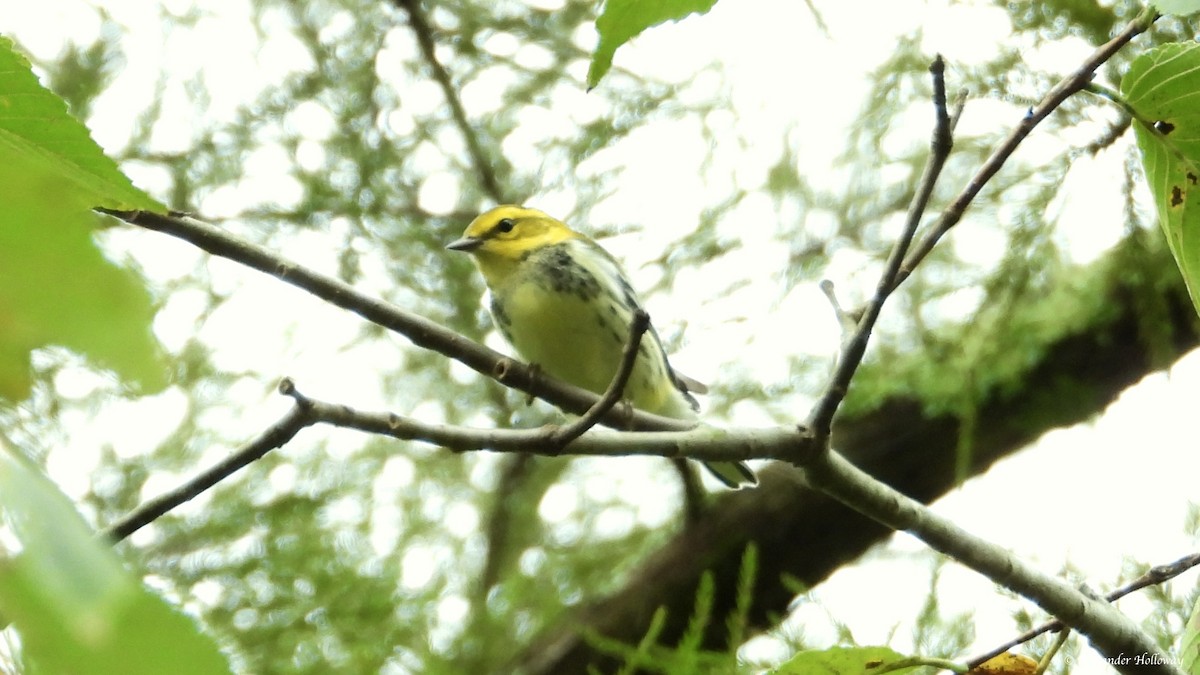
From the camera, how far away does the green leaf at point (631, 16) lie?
72cm

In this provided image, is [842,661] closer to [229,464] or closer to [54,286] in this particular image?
[229,464]

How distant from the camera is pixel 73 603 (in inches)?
8.6

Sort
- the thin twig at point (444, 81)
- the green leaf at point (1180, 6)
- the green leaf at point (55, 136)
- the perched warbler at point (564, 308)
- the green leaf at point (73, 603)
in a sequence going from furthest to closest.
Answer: the thin twig at point (444, 81), the perched warbler at point (564, 308), the green leaf at point (1180, 6), the green leaf at point (55, 136), the green leaf at point (73, 603)

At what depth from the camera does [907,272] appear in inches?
47.7

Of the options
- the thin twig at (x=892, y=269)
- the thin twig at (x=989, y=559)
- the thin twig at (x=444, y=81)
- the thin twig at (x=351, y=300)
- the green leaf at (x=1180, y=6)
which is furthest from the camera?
the thin twig at (x=444, y=81)

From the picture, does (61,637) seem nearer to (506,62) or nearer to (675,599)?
(675,599)

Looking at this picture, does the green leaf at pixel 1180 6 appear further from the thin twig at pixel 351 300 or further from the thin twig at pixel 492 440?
the thin twig at pixel 351 300

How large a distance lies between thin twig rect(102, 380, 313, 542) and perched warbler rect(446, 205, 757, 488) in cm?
155

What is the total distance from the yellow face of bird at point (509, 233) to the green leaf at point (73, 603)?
2534 mm

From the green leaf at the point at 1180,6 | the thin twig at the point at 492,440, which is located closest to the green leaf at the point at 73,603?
the green leaf at the point at 1180,6

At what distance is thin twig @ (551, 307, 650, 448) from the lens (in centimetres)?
116

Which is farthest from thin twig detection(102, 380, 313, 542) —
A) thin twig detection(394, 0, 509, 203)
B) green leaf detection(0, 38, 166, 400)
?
thin twig detection(394, 0, 509, 203)

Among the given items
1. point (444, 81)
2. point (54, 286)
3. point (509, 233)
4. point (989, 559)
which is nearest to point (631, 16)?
point (54, 286)

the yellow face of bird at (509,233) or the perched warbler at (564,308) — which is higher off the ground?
the yellow face of bird at (509,233)
